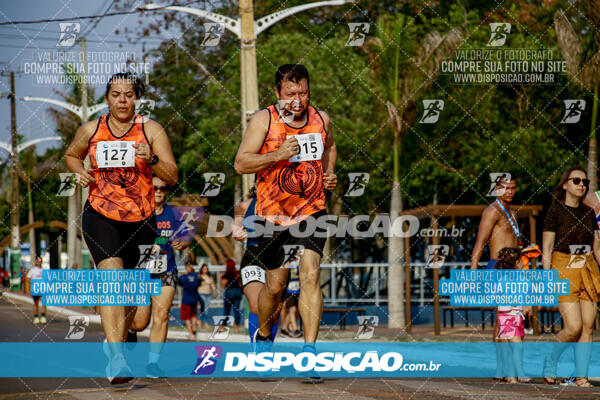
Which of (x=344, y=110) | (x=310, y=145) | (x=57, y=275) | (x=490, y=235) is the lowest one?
(x=57, y=275)

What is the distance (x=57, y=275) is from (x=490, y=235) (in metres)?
19.4

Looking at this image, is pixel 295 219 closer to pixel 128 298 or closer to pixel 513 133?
pixel 128 298

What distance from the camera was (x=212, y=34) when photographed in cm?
1592

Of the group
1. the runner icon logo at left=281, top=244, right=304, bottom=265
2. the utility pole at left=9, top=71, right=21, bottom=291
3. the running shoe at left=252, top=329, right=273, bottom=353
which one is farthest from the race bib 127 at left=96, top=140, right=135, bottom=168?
the utility pole at left=9, top=71, right=21, bottom=291

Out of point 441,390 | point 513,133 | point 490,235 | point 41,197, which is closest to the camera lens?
point 441,390

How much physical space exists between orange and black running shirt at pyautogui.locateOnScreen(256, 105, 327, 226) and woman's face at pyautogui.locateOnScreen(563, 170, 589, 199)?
307cm

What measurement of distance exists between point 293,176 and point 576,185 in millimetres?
3315

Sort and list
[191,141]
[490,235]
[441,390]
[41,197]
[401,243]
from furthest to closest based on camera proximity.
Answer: [41,197] < [191,141] < [401,243] < [490,235] < [441,390]

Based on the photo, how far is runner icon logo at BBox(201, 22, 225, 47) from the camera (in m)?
15.2

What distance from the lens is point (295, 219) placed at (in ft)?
24.6

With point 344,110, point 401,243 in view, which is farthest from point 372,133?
point 401,243

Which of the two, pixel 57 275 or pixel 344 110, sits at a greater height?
pixel 344 110

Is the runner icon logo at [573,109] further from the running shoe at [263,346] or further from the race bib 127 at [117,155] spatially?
the race bib 127 at [117,155]

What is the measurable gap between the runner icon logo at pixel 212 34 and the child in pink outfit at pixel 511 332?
21.6ft
